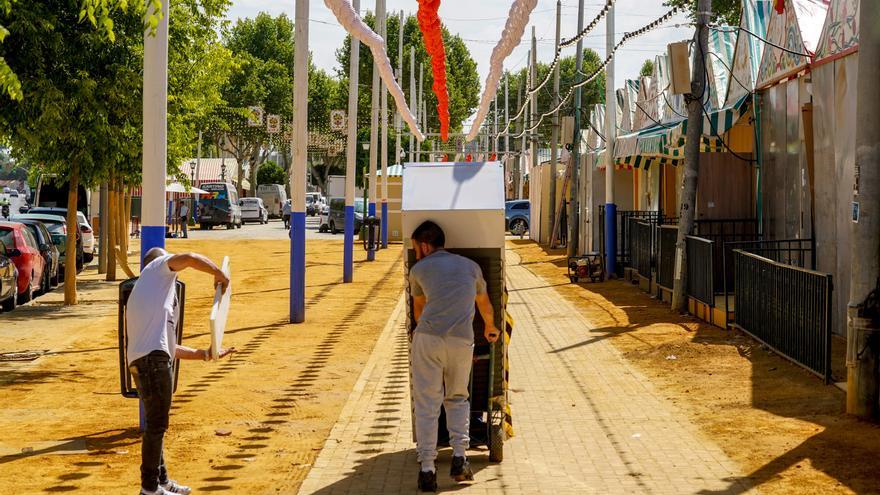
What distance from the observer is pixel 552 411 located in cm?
1122

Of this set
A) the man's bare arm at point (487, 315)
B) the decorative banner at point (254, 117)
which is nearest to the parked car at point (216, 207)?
the decorative banner at point (254, 117)

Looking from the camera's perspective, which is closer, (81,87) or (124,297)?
(124,297)

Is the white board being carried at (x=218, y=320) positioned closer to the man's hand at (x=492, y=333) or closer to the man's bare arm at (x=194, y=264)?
the man's bare arm at (x=194, y=264)

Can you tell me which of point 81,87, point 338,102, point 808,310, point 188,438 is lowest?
point 188,438

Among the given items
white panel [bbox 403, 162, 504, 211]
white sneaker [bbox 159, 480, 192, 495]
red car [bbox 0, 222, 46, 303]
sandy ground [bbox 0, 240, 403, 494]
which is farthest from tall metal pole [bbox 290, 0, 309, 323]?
white sneaker [bbox 159, 480, 192, 495]

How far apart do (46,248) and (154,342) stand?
61.3 ft

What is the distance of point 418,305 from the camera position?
8344 mm

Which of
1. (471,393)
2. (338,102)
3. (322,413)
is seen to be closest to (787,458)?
(471,393)

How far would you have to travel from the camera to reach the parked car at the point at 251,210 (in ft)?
242

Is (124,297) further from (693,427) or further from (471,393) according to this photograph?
(693,427)

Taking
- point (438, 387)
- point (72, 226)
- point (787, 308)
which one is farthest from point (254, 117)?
point (438, 387)

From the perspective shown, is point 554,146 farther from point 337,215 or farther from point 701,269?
point 701,269

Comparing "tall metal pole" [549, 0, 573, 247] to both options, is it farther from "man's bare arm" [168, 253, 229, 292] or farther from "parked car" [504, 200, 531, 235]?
"man's bare arm" [168, 253, 229, 292]

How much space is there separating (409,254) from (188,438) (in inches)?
104
